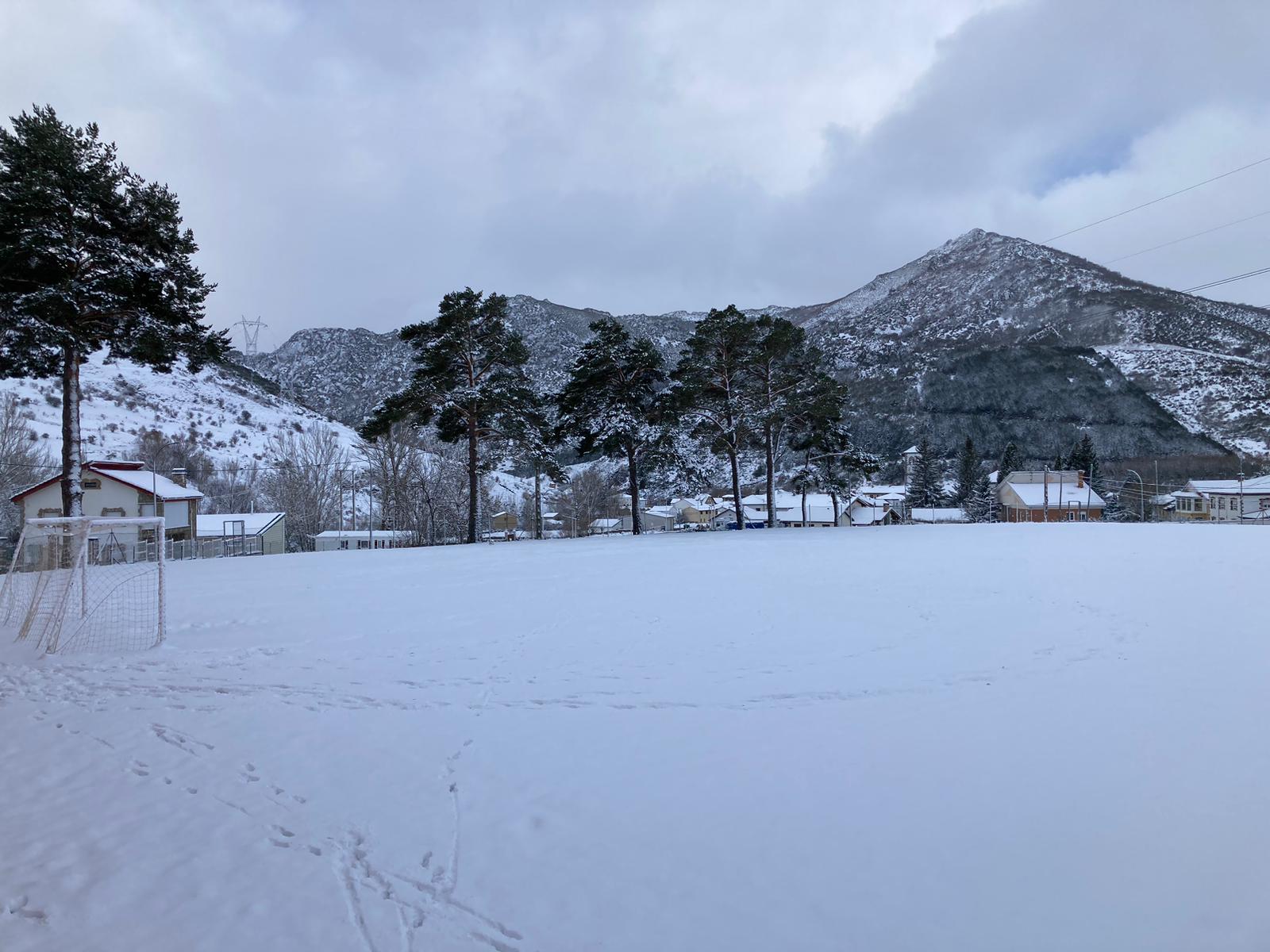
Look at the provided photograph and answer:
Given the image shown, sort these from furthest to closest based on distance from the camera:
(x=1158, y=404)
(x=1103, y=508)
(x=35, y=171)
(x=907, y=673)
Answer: (x=1158, y=404), (x=1103, y=508), (x=35, y=171), (x=907, y=673)

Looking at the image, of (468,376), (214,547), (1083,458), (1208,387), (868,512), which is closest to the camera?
(468,376)

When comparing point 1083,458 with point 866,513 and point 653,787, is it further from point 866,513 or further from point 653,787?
point 653,787

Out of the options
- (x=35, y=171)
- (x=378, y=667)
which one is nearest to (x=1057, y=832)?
(x=378, y=667)

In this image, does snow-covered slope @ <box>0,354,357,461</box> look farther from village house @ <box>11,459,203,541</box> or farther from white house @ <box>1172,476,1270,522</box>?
white house @ <box>1172,476,1270,522</box>

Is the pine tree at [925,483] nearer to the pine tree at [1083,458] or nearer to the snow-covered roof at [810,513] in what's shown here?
the snow-covered roof at [810,513]

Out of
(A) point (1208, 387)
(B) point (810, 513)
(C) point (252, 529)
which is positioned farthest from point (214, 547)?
(A) point (1208, 387)

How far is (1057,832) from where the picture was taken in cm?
352

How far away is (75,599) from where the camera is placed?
10703mm

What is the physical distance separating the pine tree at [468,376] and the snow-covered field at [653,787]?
15217 millimetres

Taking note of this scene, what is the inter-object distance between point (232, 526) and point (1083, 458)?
67387 millimetres

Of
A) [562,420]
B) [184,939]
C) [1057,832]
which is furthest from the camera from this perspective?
[562,420]

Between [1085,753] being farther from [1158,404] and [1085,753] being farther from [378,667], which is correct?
[1158,404]

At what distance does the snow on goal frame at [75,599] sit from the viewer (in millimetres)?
8406

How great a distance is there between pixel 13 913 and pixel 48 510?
122ft
